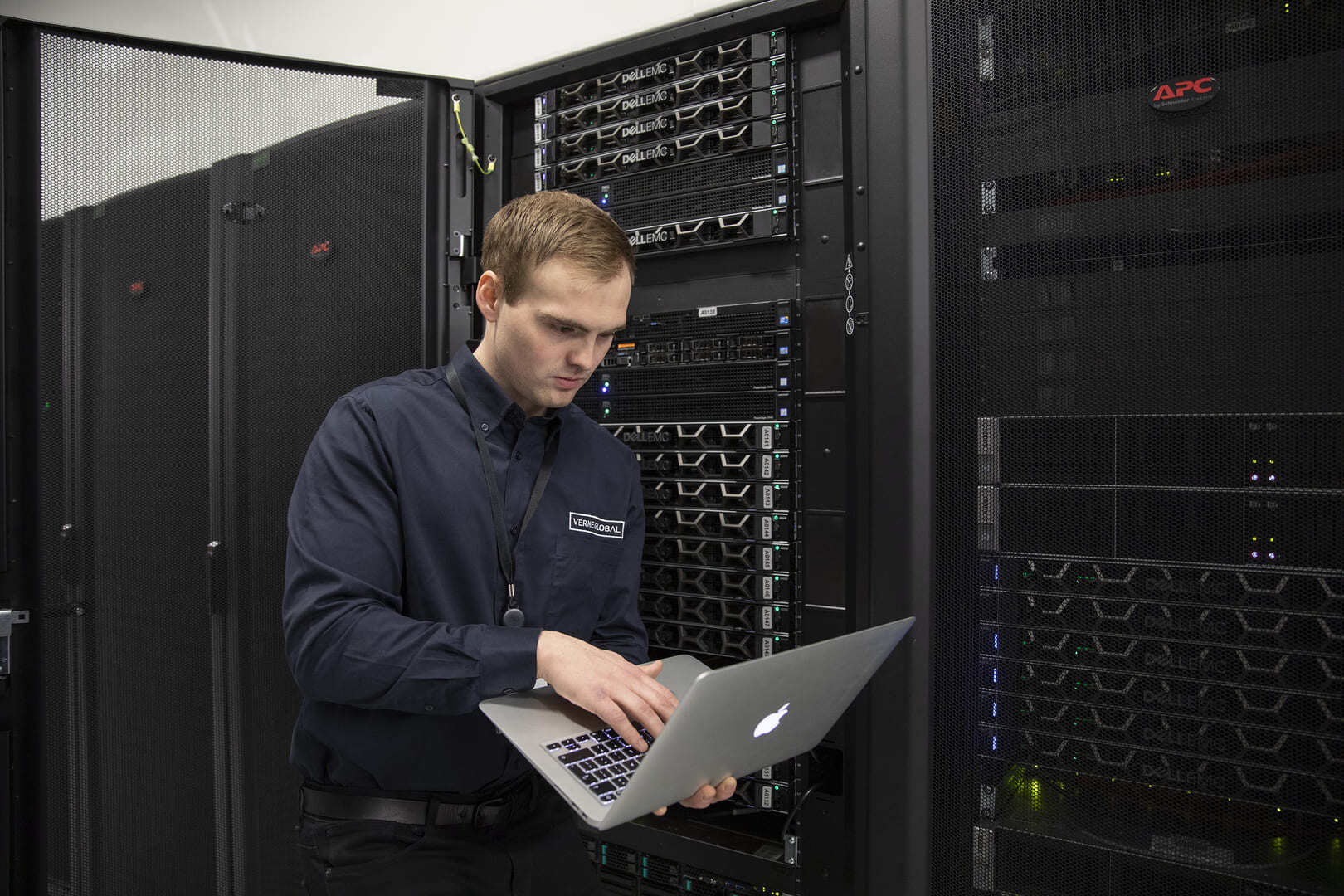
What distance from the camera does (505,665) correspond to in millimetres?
1002

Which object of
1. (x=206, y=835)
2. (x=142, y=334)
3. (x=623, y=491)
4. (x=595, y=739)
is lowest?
(x=206, y=835)

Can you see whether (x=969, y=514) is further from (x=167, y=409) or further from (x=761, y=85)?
(x=167, y=409)

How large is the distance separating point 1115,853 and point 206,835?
159cm

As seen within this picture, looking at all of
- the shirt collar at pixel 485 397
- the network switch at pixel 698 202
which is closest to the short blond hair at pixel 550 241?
the shirt collar at pixel 485 397

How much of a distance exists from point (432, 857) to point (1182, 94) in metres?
1.39

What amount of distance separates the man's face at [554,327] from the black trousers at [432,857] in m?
0.60

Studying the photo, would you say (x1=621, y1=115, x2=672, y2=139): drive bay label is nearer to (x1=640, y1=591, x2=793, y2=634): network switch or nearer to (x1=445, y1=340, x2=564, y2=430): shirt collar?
(x1=445, y1=340, x2=564, y2=430): shirt collar

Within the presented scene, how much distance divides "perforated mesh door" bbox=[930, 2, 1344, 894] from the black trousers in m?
0.59

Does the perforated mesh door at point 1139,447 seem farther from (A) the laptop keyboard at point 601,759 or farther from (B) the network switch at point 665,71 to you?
(A) the laptop keyboard at point 601,759

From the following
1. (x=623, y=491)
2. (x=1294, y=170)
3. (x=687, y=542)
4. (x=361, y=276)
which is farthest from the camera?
(x=361, y=276)

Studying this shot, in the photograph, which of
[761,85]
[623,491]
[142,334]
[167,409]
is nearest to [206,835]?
[167,409]

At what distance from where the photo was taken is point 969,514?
3.88 ft

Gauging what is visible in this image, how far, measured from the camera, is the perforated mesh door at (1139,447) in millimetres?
966

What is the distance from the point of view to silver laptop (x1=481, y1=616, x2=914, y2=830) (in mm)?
776
